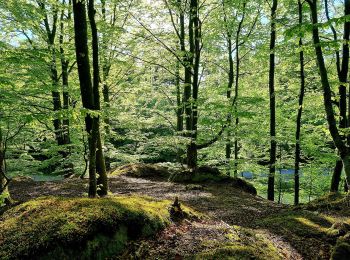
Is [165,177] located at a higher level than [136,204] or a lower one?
lower

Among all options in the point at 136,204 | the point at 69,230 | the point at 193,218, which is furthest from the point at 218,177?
the point at 69,230

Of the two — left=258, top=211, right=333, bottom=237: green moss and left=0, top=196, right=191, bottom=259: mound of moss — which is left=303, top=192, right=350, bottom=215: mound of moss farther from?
left=0, top=196, right=191, bottom=259: mound of moss

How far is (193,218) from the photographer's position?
5258 millimetres

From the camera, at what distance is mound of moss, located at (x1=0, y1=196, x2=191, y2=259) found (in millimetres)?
3230

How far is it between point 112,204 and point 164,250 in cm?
95

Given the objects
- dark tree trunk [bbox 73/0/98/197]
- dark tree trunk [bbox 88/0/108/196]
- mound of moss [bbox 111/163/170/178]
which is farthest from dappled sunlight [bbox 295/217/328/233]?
mound of moss [bbox 111/163/170/178]

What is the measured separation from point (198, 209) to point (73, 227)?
482cm

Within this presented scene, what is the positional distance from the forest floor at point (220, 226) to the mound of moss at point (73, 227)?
235 millimetres

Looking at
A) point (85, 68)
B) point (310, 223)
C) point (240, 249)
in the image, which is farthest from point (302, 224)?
point (85, 68)

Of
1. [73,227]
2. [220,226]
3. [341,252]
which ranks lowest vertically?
[341,252]

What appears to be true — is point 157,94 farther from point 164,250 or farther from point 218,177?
point 164,250

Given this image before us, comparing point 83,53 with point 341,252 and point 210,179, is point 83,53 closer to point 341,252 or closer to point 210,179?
point 341,252

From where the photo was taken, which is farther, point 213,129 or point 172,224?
point 213,129

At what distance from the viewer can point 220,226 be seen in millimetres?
5047
